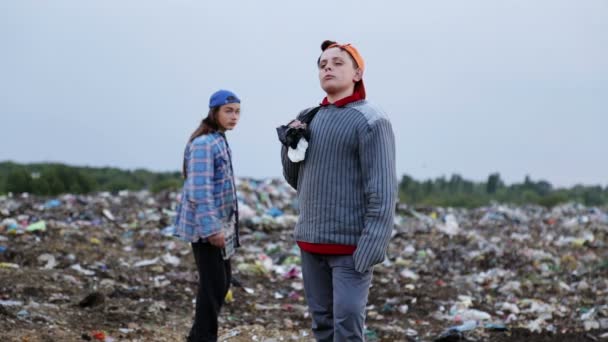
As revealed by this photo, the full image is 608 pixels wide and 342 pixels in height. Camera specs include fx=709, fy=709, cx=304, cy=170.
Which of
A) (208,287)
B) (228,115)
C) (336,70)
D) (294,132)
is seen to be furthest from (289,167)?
(208,287)

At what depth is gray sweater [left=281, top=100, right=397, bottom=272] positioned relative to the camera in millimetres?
2805

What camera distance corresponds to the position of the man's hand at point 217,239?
388 centimetres

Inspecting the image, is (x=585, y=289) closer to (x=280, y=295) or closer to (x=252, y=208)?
(x=280, y=295)

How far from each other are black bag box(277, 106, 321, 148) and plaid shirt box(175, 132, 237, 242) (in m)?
0.93

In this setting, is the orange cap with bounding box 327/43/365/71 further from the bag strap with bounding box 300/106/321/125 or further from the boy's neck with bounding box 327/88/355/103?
the bag strap with bounding box 300/106/321/125

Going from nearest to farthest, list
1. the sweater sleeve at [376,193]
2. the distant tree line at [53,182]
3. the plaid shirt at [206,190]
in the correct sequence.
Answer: the sweater sleeve at [376,193] < the plaid shirt at [206,190] < the distant tree line at [53,182]

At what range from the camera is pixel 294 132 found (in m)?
3.00

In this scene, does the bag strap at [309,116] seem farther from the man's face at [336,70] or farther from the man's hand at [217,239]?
the man's hand at [217,239]

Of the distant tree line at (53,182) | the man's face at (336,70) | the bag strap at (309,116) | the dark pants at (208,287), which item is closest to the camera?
the man's face at (336,70)

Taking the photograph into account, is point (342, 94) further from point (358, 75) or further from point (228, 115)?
point (228, 115)

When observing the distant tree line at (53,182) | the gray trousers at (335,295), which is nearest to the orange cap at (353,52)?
the gray trousers at (335,295)

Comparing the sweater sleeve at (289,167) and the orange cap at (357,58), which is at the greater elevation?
the orange cap at (357,58)

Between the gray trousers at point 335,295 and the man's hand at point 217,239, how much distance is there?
95 centimetres

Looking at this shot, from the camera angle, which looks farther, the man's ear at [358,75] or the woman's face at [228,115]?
the woman's face at [228,115]
